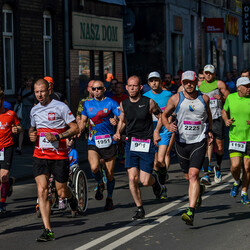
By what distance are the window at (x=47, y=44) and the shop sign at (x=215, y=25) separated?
14.9 m

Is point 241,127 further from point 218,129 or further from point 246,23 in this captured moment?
point 246,23

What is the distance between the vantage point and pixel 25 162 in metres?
17.1

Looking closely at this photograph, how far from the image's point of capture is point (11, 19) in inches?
860

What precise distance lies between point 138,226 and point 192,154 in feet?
3.73

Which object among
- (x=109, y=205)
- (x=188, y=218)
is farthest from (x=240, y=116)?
(x=188, y=218)

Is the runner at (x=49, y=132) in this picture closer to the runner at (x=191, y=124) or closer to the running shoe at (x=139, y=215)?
the running shoe at (x=139, y=215)

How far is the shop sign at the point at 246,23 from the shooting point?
5610 cm

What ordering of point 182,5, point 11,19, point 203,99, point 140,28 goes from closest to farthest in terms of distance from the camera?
point 203,99, point 11,19, point 140,28, point 182,5

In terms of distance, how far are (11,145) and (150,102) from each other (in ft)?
6.48

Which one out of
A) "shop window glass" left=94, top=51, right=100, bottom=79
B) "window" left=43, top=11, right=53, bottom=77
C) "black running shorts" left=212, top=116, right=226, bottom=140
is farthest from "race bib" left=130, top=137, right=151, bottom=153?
"shop window glass" left=94, top=51, right=100, bottom=79

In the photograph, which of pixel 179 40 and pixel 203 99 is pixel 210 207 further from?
pixel 179 40

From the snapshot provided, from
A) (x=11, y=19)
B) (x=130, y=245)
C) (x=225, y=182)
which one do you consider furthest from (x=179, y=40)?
(x=130, y=245)

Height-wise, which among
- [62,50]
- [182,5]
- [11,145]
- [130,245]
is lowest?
[130,245]

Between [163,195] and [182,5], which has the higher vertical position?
[182,5]
